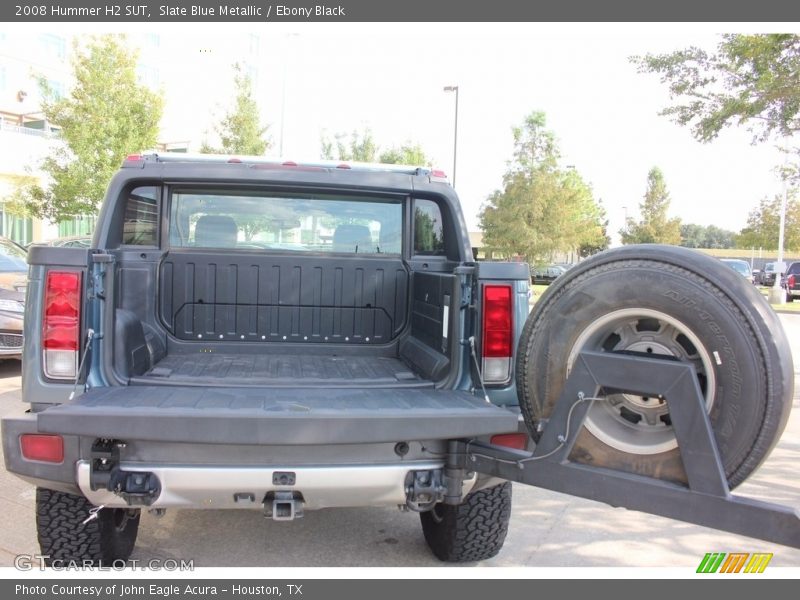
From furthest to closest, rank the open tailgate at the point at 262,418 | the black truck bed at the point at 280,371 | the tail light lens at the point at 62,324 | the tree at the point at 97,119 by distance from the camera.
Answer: the tree at the point at 97,119 → the black truck bed at the point at 280,371 → the tail light lens at the point at 62,324 → the open tailgate at the point at 262,418

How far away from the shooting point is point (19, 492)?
455cm

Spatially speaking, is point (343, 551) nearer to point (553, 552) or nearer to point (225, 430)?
point (553, 552)

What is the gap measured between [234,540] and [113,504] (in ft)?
4.19

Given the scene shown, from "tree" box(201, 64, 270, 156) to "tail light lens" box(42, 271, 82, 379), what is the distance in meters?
19.5

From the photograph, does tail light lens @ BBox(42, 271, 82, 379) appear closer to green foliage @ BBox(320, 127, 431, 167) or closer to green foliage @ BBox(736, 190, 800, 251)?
green foliage @ BBox(320, 127, 431, 167)

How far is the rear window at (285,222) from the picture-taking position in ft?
13.9

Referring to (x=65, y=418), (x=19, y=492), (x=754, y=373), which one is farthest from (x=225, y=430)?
(x=19, y=492)

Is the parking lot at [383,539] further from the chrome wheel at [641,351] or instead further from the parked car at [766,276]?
the parked car at [766,276]

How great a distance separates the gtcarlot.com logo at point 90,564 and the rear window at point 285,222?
6.28ft

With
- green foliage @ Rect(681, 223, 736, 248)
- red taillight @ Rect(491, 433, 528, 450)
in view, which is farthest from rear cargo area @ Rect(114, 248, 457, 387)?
green foliage @ Rect(681, 223, 736, 248)

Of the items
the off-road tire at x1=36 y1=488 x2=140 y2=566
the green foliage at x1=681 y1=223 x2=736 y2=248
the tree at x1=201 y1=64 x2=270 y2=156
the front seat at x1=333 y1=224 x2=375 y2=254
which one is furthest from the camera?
the green foliage at x1=681 y1=223 x2=736 y2=248

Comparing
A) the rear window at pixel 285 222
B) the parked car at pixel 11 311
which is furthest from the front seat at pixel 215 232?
the parked car at pixel 11 311

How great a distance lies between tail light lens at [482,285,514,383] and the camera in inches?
125

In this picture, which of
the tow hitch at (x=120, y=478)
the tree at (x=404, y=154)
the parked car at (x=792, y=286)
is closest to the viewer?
the tow hitch at (x=120, y=478)
